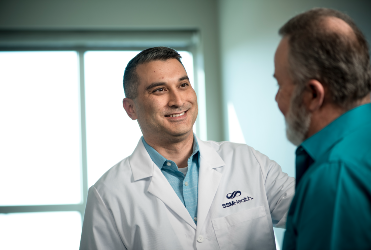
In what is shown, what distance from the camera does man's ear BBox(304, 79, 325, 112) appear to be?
73 centimetres

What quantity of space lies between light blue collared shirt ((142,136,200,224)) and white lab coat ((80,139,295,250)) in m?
0.03

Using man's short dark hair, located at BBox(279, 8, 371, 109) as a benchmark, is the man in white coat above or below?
below

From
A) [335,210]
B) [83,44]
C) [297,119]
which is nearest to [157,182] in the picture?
[297,119]

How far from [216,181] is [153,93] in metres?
0.46

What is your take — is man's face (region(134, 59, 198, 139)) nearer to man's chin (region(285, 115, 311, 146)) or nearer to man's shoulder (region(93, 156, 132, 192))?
man's shoulder (region(93, 156, 132, 192))

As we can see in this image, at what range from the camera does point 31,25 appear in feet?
10.5

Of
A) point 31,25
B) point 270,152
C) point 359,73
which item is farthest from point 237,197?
point 31,25

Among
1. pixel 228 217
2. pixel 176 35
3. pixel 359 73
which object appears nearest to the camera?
pixel 359 73

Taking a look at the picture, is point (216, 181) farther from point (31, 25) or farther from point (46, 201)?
point (31, 25)

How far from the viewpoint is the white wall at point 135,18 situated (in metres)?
3.21

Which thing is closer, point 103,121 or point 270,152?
point 270,152

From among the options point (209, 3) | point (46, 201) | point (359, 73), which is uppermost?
point (209, 3)

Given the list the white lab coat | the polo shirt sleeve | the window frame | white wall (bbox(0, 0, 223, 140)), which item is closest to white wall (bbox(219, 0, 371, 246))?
white wall (bbox(0, 0, 223, 140))

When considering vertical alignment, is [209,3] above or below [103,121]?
above
